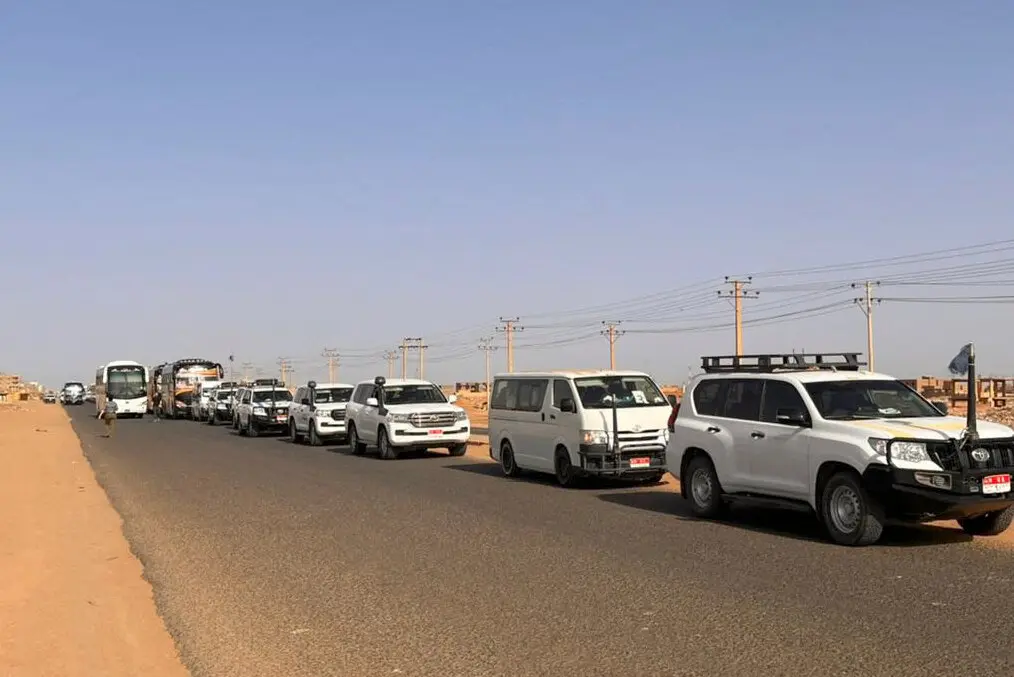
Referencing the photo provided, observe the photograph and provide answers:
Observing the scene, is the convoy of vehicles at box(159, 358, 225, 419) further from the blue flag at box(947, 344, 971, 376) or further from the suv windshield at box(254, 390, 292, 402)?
the blue flag at box(947, 344, 971, 376)

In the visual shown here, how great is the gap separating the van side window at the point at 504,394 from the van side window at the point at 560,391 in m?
1.62

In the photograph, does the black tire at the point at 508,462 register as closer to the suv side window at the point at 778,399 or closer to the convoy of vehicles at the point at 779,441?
the convoy of vehicles at the point at 779,441

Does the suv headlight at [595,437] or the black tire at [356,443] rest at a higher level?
the suv headlight at [595,437]

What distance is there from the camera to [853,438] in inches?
442

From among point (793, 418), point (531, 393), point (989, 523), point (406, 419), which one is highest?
point (531, 393)

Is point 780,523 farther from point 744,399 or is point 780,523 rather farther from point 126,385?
A: point 126,385

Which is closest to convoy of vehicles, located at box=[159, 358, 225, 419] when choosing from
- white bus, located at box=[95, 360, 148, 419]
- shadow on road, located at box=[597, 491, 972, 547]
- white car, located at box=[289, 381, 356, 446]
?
white bus, located at box=[95, 360, 148, 419]

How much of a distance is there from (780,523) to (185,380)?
2196 inches

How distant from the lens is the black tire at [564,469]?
18031 millimetres

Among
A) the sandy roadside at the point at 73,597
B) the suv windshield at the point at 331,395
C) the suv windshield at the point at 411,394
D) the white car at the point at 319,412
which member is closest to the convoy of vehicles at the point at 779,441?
the suv windshield at the point at 411,394

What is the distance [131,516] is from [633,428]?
25.9ft

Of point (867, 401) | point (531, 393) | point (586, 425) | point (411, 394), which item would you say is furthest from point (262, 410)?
point (867, 401)

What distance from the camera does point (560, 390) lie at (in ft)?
61.8

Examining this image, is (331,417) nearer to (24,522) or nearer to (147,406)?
(24,522)
